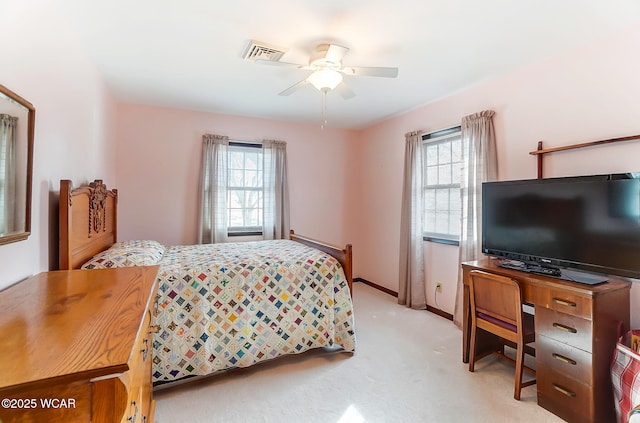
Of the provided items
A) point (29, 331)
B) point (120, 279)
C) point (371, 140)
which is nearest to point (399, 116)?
point (371, 140)

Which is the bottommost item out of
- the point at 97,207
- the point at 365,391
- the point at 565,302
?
the point at 365,391

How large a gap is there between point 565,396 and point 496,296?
642mm

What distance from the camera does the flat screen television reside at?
5.80 feet

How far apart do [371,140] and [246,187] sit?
1.98m

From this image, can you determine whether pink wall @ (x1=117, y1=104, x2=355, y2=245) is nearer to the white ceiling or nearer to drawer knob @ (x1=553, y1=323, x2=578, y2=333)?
the white ceiling

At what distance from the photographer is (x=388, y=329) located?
3.07 m

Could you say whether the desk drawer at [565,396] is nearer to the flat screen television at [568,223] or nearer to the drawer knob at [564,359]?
the drawer knob at [564,359]

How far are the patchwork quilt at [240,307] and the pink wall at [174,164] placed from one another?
1.11m

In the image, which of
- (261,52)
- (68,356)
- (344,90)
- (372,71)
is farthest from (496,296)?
(261,52)

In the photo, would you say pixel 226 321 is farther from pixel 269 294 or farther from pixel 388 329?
pixel 388 329

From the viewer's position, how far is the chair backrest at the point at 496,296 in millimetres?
2021

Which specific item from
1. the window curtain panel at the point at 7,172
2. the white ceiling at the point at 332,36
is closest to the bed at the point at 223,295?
the window curtain panel at the point at 7,172

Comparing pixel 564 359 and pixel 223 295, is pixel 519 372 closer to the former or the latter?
pixel 564 359

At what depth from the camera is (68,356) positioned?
2.37 ft
